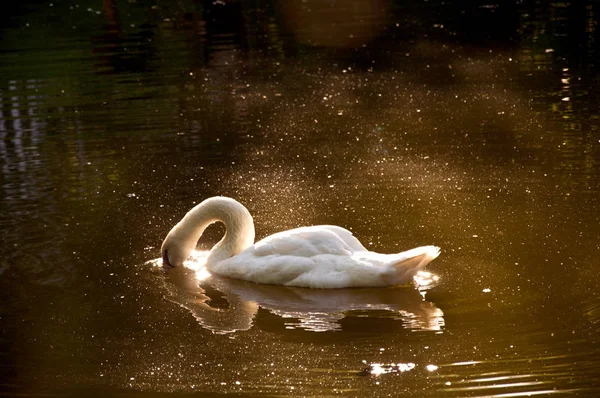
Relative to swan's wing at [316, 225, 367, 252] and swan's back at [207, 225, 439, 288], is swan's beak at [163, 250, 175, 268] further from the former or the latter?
swan's wing at [316, 225, 367, 252]

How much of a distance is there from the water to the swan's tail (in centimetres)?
18

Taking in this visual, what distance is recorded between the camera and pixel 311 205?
1058cm

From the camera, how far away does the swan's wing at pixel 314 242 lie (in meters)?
8.50

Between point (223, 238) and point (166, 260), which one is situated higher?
point (223, 238)

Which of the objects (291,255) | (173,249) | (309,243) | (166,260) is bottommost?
(166,260)

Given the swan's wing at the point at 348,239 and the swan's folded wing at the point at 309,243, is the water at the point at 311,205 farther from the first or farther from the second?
the swan's wing at the point at 348,239

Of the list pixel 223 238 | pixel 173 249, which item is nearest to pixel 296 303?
pixel 223 238

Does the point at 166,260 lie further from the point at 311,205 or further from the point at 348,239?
the point at 311,205

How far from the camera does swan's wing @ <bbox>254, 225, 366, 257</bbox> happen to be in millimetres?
8500

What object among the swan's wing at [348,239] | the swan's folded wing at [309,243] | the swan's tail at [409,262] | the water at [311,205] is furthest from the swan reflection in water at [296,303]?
the swan's wing at [348,239]

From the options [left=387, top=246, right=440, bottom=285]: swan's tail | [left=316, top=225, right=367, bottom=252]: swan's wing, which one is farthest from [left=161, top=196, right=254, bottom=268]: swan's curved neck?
[left=387, top=246, right=440, bottom=285]: swan's tail

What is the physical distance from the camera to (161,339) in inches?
299

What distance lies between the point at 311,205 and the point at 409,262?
267 centimetres

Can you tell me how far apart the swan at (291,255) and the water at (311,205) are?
14 cm
